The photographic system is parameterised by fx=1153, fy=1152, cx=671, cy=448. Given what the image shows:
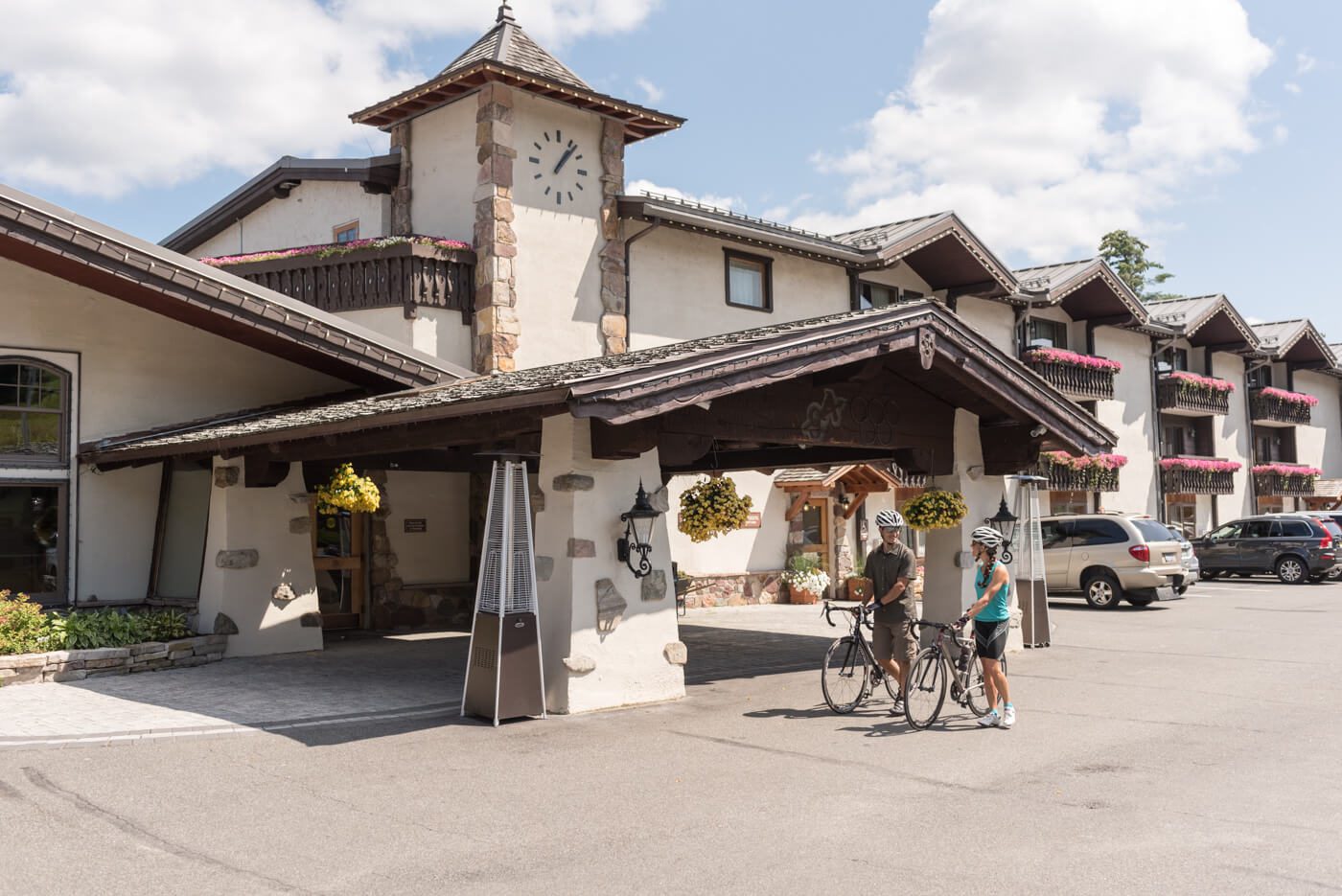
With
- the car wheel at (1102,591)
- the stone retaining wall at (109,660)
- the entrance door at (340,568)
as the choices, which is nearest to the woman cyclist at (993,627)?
the stone retaining wall at (109,660)

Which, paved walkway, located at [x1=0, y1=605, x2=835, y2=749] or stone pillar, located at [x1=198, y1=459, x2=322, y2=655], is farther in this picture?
stone pillar, located at [x1=198, y1=459, x2=322, y2=655]

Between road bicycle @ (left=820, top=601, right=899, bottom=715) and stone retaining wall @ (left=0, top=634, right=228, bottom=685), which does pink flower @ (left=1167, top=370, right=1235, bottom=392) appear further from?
stone retaining wall @ (left=0, top=634, right=228, bottom=685)

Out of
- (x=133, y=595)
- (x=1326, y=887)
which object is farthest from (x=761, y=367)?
(x=133, y=595)

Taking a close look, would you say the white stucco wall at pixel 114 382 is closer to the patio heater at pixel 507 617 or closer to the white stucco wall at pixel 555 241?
the white stucco wall at pixel 555 241

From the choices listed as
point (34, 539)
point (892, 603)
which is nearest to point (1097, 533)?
point (892, 603)

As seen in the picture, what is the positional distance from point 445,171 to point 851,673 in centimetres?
1198

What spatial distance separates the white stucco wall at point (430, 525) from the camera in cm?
1781

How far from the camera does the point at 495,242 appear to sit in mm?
17922

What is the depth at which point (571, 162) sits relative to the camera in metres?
19.1

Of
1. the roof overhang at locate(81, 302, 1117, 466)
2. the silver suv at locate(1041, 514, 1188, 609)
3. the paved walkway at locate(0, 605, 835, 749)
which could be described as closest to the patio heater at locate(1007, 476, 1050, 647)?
the roof overhang at locate(81, 302, 1117, 466)

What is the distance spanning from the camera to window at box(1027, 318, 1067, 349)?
104 ft

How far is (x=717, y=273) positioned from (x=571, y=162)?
3.73 meters

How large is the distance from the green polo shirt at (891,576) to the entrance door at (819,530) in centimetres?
1353

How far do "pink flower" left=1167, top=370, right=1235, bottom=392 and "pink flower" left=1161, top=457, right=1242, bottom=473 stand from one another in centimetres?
229
